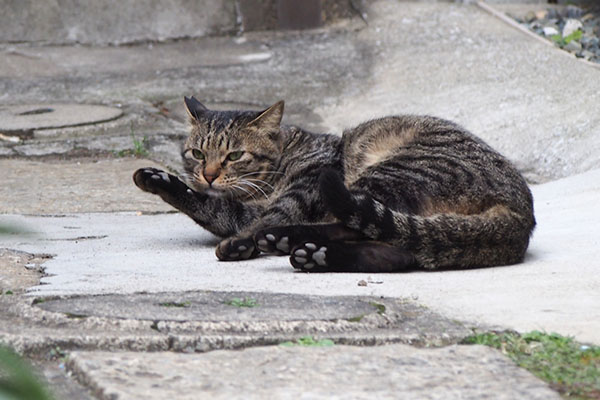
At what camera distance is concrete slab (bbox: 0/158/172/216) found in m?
4.03

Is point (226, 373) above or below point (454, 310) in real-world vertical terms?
above

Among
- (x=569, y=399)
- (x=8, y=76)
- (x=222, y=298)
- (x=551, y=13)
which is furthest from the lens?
(x=551, y=13)

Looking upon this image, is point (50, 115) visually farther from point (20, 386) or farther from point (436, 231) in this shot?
point (20, 386)

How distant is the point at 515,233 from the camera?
2.82 m

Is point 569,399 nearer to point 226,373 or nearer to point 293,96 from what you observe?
point 226,373

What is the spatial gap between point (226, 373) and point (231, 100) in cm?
479

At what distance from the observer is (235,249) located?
3.01m

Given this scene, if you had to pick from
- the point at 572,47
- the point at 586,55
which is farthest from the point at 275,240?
the point at 572,47

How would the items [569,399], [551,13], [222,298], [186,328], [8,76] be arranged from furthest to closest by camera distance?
[551,13] < [8,76] < [222,298] < [186,328] < [569,399]

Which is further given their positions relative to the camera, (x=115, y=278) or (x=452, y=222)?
Answer: (x=452, y=222)

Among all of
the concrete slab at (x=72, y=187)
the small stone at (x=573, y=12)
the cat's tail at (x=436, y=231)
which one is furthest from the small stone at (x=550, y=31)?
the cat's tail at (x=436, y=231)

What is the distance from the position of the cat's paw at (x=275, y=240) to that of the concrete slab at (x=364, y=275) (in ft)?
0.24

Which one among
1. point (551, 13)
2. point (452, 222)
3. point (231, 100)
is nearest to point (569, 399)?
point (452, 222)

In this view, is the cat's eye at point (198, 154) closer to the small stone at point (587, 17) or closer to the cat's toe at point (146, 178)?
the cat's toe at point (146, 178)
